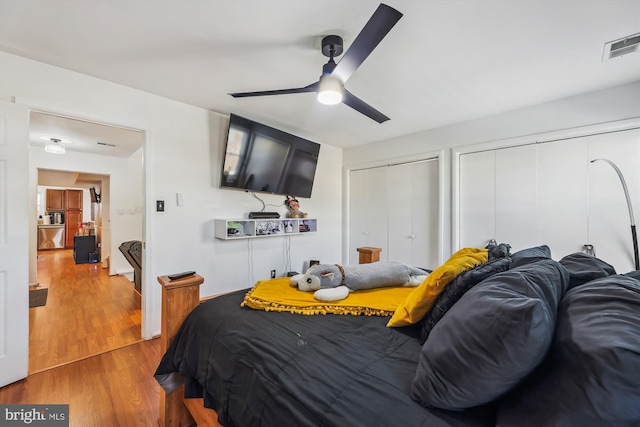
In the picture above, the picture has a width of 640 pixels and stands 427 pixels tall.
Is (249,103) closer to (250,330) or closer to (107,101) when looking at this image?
(107,101)

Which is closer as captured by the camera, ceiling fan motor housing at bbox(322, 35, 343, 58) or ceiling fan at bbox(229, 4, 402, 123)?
ceiling fan at bbox(229, 4, 402, 123)

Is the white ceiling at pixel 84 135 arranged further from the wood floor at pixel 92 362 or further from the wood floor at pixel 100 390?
the wood floor at pixel 100 390

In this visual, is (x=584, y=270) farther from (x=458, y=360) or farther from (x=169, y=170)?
(x=169, y=170)

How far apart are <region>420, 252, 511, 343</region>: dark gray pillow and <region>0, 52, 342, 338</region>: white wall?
252 cm

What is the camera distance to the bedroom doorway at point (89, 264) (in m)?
2.48

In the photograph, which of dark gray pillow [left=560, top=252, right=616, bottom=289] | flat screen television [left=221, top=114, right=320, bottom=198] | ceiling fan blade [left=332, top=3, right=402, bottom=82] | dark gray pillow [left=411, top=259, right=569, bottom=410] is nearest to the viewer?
dark gray pillow [left=411, top=259, right=569, bottom=410]

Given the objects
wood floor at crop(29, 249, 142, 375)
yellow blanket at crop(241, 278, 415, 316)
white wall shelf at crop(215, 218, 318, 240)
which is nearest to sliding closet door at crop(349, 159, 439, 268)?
white wall shelf at crop(215, 218, 318, 240)

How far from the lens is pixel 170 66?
6.91ft

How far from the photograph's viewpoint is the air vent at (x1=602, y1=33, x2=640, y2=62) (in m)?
1.76

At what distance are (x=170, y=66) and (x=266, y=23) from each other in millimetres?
975

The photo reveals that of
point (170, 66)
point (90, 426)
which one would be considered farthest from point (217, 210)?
point (90, 426)

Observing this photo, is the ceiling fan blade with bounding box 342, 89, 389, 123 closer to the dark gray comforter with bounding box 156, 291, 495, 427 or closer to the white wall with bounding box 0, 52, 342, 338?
the dark gray comforter with bounding box 156, 291, 495, 427

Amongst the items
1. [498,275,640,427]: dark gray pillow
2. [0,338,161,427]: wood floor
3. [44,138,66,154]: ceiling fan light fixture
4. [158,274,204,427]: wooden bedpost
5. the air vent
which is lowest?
[0,338,161,427]: wood floor

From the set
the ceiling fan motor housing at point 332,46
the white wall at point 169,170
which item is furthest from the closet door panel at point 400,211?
the ceiling fan motor housing at point 332,46
